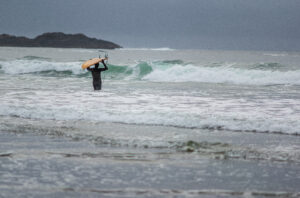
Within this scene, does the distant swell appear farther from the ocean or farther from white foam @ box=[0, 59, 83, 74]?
the ocean

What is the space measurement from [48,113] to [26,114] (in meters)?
0.45

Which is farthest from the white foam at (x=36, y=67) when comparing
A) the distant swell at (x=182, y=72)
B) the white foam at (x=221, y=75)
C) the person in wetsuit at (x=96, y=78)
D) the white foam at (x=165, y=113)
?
the white foam at (x=165, y=113)

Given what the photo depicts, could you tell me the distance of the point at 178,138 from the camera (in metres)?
6.25

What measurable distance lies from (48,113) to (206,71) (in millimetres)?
18944

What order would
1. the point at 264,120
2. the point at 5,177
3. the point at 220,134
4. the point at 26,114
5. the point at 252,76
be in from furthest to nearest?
1. the point at 252,76
2. the point at 26,114
3. the point at 264,120
4. the point at 220,134
5. the point at 5,177

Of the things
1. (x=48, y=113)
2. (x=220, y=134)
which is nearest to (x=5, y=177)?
(x=220, y=134)

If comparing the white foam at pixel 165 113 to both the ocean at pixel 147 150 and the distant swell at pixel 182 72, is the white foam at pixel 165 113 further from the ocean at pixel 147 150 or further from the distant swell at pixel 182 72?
the distant swell at pixel 182 72

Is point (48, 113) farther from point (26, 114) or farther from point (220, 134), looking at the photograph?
point (220, 134)

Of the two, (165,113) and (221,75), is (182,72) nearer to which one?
(221,75)

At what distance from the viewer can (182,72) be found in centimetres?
2761

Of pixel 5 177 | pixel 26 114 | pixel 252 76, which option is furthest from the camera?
pixel 252 76

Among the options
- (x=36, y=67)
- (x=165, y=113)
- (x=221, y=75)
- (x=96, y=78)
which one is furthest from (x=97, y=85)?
(x=36, y=67)

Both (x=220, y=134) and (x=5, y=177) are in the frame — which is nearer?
(x=5, y=177)

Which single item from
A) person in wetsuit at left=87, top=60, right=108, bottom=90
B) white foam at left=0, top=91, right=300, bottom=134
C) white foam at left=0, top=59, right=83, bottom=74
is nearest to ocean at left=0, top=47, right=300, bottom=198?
white foam at left=0, top=91, right=300, bottom=134
